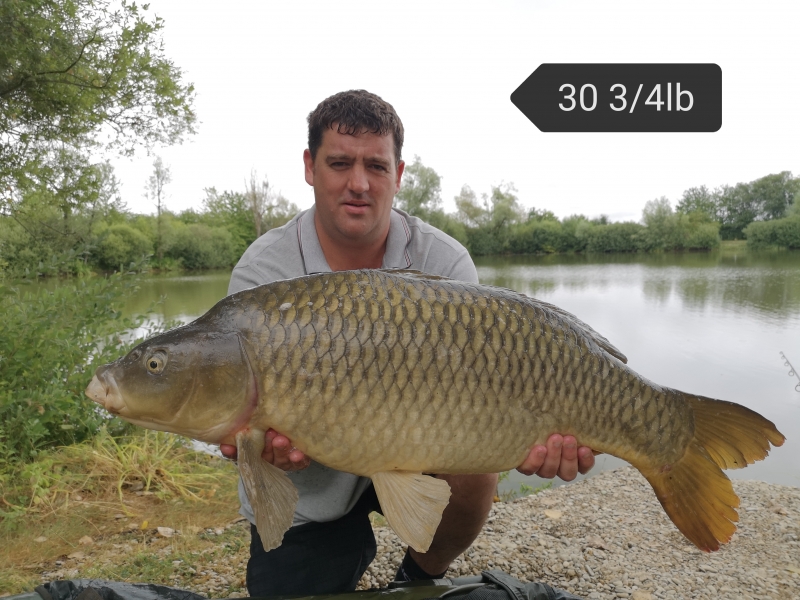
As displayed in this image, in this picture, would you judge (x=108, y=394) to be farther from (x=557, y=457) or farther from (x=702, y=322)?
(x=702, y=322)

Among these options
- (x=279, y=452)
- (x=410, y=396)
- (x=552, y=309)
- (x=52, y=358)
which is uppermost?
(x=552, y=309)

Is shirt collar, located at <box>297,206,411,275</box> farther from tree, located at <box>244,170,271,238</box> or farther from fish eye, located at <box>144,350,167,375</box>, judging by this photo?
tree, located at <box>244,170,271,238</box>

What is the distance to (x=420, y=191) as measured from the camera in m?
22.0

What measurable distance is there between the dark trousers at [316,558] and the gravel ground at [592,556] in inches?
9.7

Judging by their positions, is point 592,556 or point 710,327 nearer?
point 592,556

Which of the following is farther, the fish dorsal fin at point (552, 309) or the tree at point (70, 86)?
the tree at point (70, 86)

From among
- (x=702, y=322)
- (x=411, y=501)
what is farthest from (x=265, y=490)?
(x=702, y=322)

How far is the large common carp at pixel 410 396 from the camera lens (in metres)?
Answer: 1.01

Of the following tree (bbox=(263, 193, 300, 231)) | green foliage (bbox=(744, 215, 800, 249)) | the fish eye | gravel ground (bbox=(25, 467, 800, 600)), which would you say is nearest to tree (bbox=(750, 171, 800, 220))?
green foliage (bbox=(744, 215, 800, 249))

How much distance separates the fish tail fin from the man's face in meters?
0.87

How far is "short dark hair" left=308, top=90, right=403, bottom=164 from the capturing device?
1492 mm

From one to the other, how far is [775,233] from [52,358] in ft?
73.3

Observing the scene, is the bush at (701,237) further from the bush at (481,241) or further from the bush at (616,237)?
the bush at (481,241)

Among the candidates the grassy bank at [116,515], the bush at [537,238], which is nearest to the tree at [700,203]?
the bush at [537,238]
